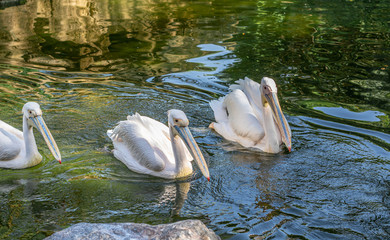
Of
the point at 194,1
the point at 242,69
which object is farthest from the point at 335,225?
the point at 194,1

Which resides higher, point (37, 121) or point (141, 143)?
point (37, 121)

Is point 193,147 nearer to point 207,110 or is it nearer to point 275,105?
point 275,105

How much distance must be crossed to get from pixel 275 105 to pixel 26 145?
253 cm

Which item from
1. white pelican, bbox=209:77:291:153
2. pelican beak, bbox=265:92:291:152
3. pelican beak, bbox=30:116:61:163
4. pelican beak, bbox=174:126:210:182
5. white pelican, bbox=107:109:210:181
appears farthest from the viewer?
white pelican, bbox=209:77:291:153

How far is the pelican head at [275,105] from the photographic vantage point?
5219 mm

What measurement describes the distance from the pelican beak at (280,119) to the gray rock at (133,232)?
86.2 inches

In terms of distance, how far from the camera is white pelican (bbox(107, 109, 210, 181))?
4.48m

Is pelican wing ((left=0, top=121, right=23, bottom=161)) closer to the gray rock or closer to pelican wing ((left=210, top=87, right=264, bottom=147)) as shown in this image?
the gray rock

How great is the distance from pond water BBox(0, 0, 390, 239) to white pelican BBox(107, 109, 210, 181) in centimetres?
13

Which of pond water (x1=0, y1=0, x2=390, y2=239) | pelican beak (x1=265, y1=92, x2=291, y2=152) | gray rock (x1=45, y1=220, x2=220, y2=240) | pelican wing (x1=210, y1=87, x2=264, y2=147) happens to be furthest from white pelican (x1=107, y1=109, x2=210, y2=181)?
gray rock (x1=45, y1=220, x2=220, y2=240)

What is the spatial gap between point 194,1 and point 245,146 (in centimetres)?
956

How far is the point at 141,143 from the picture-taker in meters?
4.85

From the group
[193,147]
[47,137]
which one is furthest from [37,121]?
[193,147]

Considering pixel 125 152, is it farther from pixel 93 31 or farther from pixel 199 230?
pixel 93 31
